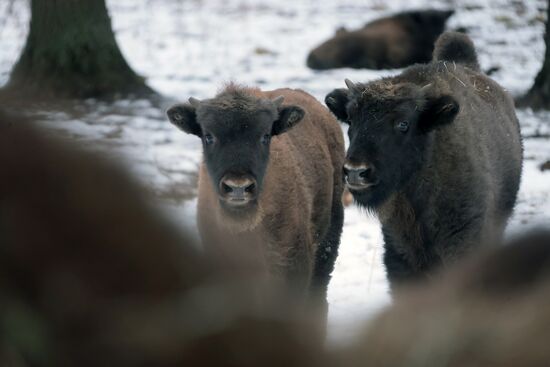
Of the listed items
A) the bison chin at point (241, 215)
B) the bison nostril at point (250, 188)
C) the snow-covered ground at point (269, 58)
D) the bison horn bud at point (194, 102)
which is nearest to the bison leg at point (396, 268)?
the snow-covered ground at point (269, 58)

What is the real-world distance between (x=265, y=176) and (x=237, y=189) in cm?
61

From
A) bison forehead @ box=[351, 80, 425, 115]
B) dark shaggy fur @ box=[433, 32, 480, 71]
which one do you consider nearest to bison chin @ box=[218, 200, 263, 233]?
bison forehead @ box=[351, 80, 425, 115]

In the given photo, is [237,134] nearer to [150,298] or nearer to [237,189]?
[237,189]

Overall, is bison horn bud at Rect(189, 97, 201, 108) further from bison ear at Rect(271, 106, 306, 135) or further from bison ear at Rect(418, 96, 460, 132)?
bison ear at Rect(418, 96, 460, 132)

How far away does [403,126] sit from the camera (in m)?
5.88

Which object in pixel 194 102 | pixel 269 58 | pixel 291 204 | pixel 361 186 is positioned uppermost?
pixel 194 102

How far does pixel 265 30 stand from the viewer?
18266mm

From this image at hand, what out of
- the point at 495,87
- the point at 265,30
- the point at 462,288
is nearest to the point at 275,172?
the point at 495,87

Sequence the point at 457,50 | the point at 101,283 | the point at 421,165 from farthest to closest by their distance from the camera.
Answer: the point at 457,50 < the point at 421,165 < the point at 101,283

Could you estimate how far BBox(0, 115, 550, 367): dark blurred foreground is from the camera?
1.04 meters

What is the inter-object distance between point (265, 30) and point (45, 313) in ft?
57.3

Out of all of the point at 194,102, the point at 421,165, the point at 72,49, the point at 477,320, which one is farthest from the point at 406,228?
the point at 72,49

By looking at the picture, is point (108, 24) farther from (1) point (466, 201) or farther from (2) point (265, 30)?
(1) point (466, 201)

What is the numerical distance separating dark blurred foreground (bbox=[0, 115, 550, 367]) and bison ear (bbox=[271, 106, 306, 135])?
491 centimetres
